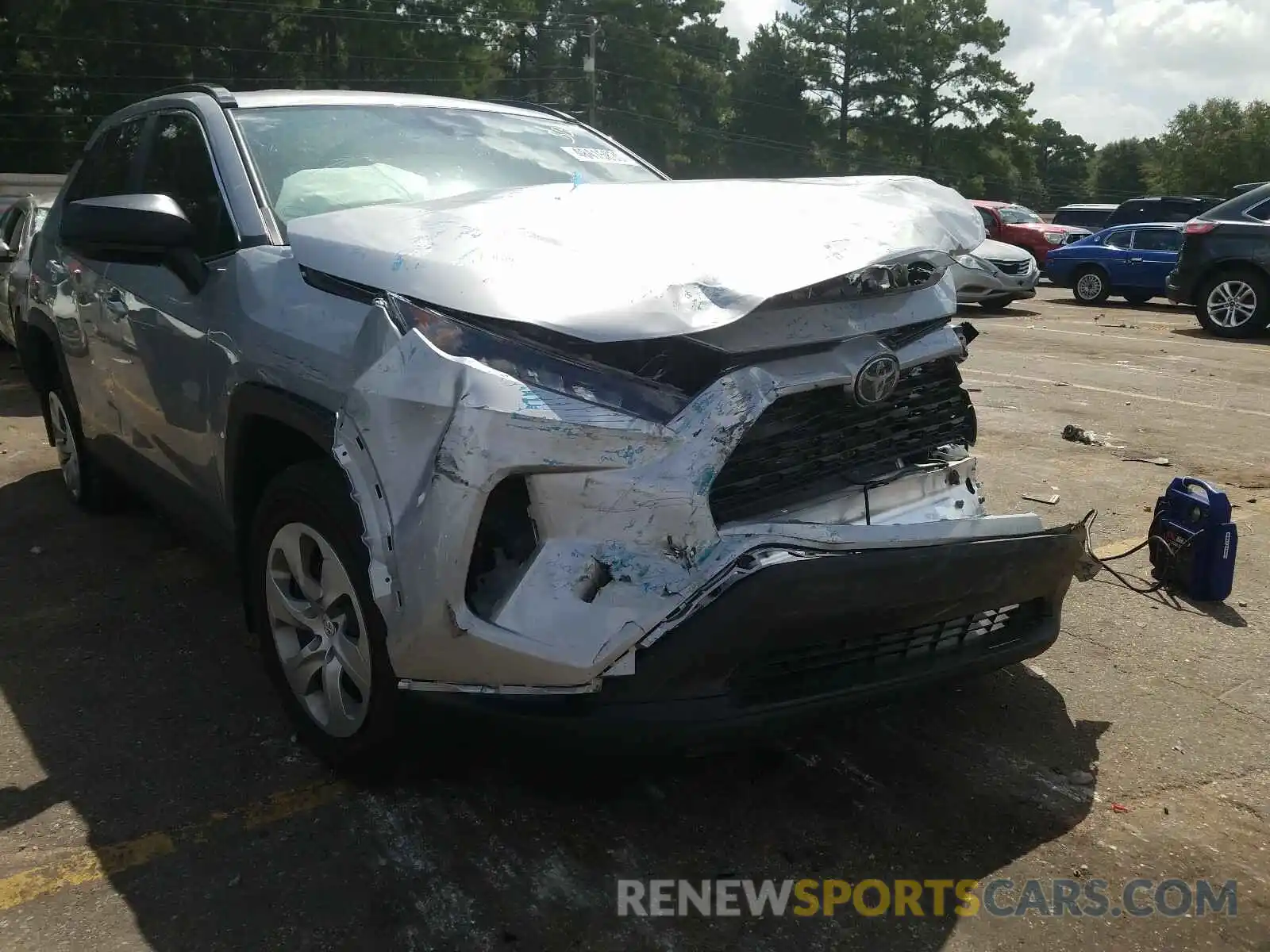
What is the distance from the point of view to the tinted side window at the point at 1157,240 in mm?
17516

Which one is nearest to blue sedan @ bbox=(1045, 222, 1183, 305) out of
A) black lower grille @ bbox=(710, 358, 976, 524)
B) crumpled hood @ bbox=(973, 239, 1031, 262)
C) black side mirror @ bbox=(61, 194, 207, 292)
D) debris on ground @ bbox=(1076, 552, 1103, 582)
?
crumpled hood @ bbox=(973, 239, 1031, 262)

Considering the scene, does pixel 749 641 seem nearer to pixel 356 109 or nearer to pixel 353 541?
pixel 353 541

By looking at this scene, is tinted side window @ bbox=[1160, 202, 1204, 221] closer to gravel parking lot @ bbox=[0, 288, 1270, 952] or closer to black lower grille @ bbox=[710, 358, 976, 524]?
gravel parking lot @ bbox=[0, 288, 1270, 952]

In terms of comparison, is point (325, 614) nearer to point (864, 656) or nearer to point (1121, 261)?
point (864, 656)

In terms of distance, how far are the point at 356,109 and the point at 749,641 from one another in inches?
102

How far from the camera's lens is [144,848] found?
266 centimetres

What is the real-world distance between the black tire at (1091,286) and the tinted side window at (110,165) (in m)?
16.5

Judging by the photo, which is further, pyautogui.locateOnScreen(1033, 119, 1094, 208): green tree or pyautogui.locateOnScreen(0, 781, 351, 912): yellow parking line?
pyautogui.locateOnScreen(1033, 119, 1094, 208): green tree

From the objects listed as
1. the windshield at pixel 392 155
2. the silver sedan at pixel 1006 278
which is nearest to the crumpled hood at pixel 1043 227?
the silver sedan at pixel 1006 278

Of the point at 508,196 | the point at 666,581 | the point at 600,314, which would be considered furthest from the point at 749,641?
the point at 508,196

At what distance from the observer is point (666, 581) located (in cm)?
A: 219

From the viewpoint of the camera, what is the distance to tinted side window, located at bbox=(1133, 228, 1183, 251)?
17516mm

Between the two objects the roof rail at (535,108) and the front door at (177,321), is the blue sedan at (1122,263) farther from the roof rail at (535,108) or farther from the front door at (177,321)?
the front door at (177,321)

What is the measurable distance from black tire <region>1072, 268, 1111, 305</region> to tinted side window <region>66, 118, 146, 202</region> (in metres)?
16.5
